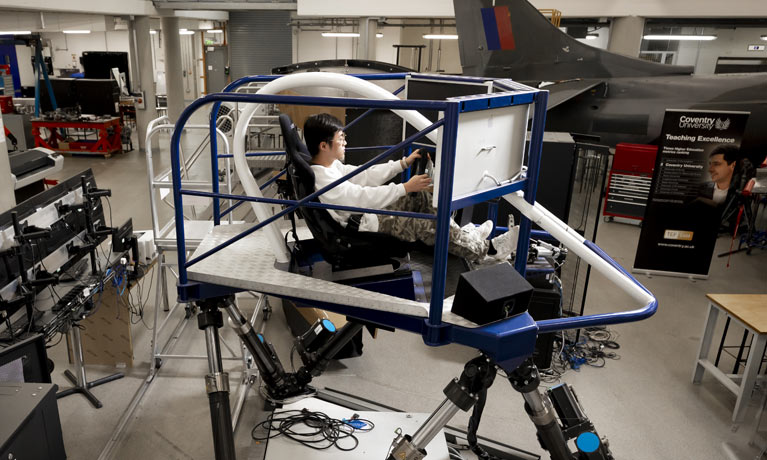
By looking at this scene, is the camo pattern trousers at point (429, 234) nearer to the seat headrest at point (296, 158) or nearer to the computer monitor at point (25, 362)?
the seat headrest at point (296, 158)

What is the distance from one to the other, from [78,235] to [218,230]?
172 centimetres

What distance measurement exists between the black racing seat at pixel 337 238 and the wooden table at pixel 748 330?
325 centimetres

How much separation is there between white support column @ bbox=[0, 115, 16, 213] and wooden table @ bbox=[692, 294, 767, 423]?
795cm

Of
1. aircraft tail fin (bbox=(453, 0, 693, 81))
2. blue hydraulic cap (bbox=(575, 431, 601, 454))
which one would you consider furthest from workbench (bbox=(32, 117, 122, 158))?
blue hydraulic cap (bbox=(575, 431, 601, 454))

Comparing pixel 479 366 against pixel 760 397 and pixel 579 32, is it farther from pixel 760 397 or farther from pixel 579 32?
pixel 579 32

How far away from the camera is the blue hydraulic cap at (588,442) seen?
2.83 metres

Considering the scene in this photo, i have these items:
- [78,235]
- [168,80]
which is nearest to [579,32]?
[168,80]

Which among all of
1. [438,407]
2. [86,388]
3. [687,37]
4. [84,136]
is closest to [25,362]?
[86,388]

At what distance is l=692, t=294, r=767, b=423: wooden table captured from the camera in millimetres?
4418

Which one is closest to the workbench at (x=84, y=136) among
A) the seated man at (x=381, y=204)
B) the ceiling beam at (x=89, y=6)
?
the ceiling beam at (x=89, y=6)

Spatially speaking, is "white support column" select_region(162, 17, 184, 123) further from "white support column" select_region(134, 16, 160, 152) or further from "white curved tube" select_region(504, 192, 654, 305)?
"white curved tube" select_region(504, 192, 654, 305)

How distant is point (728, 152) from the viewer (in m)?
6.82

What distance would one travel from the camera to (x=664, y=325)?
6.27 meters

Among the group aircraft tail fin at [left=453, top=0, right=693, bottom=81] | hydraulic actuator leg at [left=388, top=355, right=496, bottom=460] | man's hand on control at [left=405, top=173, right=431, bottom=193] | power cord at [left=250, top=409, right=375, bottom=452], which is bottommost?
power cord at [left=250, top=409, right=375, bottom=452]
